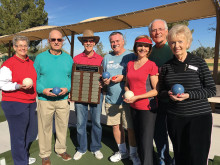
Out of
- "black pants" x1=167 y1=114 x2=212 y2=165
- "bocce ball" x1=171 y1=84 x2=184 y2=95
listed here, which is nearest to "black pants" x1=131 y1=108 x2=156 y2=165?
"black pants" x1=167 y1=114 x2=212 y2=165

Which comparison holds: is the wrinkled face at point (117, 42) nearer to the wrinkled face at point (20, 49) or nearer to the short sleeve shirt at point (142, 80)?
the short sleeve shirt at point (142, 80)

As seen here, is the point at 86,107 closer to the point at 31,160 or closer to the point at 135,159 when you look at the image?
the point at 135,159

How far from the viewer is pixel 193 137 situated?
2043 mm

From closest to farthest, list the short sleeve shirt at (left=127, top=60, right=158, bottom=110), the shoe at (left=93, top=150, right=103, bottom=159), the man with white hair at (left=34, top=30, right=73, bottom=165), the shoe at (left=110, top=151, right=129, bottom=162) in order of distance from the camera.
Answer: the short sleeve shirt at (left=127, top=60, right=158, bottom=110) → the man with white hair at (left=34, top=30, right=73, bottom=165) → the shoe at (left=110, top=151, right=129, bottom=162) → the shoe at (left=93, top=150, right=103, bottom=159)

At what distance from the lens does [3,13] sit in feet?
92.6

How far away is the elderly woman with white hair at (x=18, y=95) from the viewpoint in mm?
2683

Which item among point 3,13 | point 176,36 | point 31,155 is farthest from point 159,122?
point 3,13

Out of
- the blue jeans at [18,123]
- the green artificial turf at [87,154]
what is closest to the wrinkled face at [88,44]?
the blue jeans at [18,123]

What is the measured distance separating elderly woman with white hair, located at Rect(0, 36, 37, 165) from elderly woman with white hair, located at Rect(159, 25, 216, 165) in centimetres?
216

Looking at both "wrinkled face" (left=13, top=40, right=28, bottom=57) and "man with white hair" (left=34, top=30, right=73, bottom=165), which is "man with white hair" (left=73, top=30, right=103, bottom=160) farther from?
"wrinkled face" (left=13, top=40, right=28, bottom=57)

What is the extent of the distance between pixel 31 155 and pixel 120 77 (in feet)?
8.37

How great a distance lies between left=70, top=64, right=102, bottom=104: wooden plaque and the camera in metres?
3.32

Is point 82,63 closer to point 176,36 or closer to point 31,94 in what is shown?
point 31,94

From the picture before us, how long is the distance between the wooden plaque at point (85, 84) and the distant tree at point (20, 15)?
29317 millimetres
